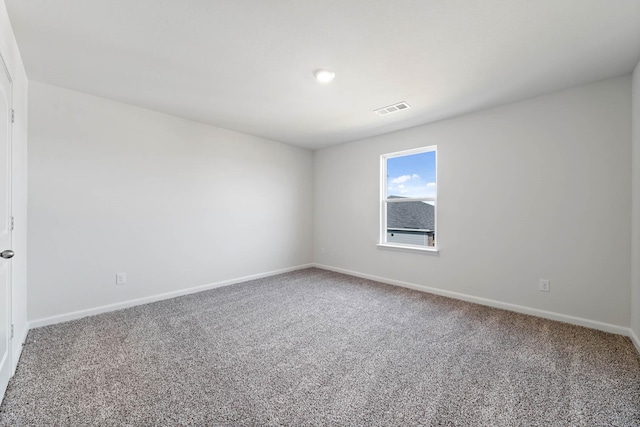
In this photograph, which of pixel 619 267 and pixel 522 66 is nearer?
pixel 522 66

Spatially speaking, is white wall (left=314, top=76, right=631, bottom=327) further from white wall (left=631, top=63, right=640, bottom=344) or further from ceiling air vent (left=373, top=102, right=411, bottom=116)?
ceiling air vent (left=373, top=102, right=411, bottom=116)

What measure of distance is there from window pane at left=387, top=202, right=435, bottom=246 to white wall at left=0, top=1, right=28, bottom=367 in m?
4.23

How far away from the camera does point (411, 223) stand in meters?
4.23

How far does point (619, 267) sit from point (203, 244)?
4.68 m

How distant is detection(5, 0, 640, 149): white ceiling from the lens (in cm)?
171

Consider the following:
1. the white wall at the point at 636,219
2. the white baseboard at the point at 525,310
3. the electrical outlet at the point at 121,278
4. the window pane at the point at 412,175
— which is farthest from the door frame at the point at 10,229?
the white wall at the point at 636,219

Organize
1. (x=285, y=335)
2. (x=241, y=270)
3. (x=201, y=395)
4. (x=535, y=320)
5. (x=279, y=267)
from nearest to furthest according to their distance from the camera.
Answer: (x=201, y=395), (x=285, y=335), (x=535, y=320), (x=241, y=270), (x=279, y=267)

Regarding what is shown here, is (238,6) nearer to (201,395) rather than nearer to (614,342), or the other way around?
(201,395)

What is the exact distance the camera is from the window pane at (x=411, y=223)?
3.97 metres

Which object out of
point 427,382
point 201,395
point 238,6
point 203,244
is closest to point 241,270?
point 203,244

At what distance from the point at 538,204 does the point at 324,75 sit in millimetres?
2654

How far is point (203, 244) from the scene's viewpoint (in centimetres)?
386

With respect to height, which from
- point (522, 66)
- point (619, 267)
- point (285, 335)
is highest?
point (522, 66)

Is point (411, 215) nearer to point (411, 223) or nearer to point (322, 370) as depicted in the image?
point (411, 223)
